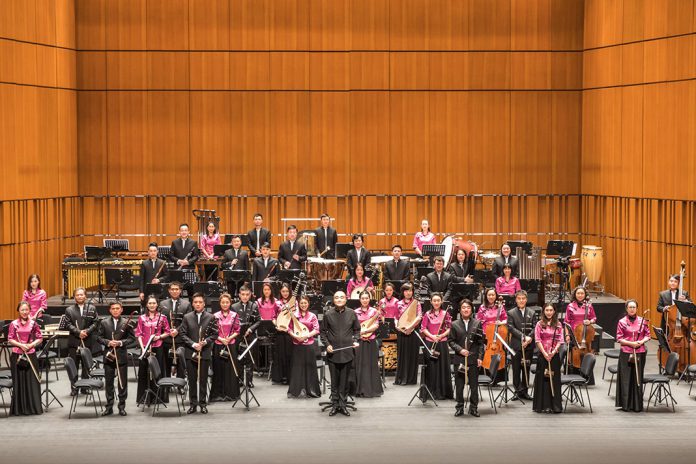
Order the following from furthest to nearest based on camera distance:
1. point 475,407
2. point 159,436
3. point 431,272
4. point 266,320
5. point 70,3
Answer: point 70,3 < point 431,272 < point 266,320 < point 475,407 < point 159,436

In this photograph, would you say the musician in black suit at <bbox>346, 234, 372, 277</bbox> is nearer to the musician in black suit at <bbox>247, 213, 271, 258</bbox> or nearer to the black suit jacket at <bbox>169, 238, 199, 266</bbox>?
the musician in black suit at <bbox>247, 213, 271, 258</bbox>

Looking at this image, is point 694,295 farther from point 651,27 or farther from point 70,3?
point 70,3

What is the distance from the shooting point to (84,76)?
859 inches

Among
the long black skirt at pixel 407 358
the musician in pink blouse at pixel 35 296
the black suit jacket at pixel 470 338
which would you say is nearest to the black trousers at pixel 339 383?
the black suit jacket at pixel 470 338

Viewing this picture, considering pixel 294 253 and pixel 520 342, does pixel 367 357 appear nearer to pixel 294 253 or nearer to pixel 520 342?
pixel 520 342

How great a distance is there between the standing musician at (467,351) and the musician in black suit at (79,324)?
5.03m

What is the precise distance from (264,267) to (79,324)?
3.38m

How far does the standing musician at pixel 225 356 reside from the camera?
48.1 feet

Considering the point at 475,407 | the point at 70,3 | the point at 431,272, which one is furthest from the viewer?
the point at 70,3

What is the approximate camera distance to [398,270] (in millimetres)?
17812

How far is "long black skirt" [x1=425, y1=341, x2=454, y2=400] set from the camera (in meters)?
14.9

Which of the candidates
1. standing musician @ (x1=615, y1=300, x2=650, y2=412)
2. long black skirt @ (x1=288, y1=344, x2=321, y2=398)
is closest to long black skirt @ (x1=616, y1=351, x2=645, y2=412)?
standing musician @ (x1=615, y1=300, x2=650, y2=412)

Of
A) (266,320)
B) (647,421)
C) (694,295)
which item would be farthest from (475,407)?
(694,295)

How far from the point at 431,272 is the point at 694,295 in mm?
4449
